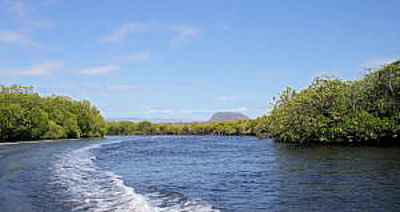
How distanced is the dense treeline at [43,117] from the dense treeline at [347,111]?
51306mm

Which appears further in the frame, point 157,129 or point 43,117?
point 157,129

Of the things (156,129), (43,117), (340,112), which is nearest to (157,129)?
(156,129)

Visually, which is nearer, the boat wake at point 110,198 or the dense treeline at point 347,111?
the boat wake at point 110,198

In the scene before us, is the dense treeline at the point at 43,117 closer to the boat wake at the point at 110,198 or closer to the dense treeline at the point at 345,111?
the dense treeline at the point at 345,111

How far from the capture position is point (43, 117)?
295 feet

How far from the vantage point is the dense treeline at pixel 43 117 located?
83.1 meters

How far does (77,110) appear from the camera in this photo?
→ 117312mm

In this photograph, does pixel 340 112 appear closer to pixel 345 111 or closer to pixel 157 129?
pixel 345 111

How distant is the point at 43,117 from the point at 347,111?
6113cm

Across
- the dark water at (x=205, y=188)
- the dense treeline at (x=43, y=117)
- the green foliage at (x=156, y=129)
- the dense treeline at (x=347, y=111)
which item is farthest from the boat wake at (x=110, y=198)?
the green foliage at (x=156, y=129)

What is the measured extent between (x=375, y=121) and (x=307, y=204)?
140 feet

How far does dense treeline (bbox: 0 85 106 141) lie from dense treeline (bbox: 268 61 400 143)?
5131 centimetres

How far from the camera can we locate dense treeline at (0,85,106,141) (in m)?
83.1

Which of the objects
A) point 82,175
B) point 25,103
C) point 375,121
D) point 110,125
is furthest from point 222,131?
point 82,175
